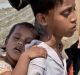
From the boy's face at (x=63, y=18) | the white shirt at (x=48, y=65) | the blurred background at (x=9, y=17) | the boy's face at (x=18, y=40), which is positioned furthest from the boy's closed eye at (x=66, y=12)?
the blurred background at (x=9, y=17)

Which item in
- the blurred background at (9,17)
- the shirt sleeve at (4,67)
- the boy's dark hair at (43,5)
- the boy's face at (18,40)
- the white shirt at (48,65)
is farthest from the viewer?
the blurred background at (9,17)

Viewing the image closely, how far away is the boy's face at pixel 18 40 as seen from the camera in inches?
110

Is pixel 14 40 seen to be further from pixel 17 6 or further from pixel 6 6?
pixel 6 6

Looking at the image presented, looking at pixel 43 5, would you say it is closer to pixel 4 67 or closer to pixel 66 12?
pixel 66 12

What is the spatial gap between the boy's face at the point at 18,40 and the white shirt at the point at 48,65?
38cm

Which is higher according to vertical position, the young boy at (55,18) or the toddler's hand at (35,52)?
the young boy at (55,18)

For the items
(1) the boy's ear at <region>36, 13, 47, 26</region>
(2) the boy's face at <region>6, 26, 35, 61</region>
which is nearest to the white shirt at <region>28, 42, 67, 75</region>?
(1) the boy's ear at <region>36, 13, 47, 26</region>

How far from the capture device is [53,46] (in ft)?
8.38

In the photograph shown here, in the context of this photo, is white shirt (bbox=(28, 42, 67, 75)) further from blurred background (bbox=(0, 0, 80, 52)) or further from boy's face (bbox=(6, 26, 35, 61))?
blurred background (bbox=(0, 0, 80, 52))

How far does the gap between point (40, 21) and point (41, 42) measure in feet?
0.46

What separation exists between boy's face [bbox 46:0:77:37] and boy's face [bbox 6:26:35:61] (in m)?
0.40

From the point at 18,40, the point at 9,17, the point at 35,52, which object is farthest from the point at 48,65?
the point at 9,17

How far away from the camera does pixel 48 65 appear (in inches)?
93.2

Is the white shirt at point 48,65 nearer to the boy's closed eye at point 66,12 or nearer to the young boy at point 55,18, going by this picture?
the young boy at point 55,18
